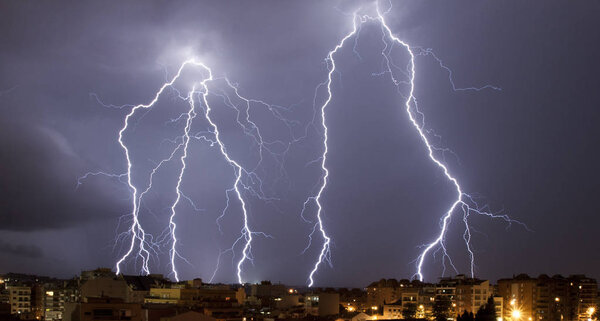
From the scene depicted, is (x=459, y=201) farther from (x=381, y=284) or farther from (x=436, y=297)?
(x=381, y=284)

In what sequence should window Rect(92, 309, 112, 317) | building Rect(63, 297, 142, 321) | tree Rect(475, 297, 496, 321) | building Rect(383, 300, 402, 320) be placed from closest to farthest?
building Rect(63, 297, 142, 321), window Rect(92, 309, 112, 317), tree Rect(475, 297, 496, 321), building Rect(383, 300, 402, 320)

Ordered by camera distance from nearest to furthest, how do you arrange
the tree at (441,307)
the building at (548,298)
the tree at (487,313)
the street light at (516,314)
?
1. the tree at (487,313)
2. the tree at (441,307)
3. the street light at (516,314)
4. the building at (548,298)

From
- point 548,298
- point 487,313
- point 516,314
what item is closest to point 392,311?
point 516,314

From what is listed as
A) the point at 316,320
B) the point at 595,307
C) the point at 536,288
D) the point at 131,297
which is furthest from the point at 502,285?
the point at 131,297

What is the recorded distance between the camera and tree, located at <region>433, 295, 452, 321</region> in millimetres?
28570

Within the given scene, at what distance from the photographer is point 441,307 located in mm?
28844

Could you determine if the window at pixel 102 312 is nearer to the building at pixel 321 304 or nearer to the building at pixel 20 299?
the building at pixel 321 304

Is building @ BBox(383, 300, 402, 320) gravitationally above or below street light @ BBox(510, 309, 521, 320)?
above

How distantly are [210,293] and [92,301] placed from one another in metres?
6.49

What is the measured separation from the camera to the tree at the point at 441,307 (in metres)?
28.6

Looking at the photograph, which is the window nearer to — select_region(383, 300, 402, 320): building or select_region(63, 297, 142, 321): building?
select_region(63, 297, 142, 321): building

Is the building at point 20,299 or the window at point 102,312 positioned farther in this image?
the building at point 20,299

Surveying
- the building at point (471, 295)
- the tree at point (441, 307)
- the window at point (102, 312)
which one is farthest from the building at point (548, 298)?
the window at point (102, 312)

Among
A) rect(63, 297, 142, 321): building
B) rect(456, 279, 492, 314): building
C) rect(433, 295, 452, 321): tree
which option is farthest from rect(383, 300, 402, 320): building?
rect(63, 297, 142, 321): building
